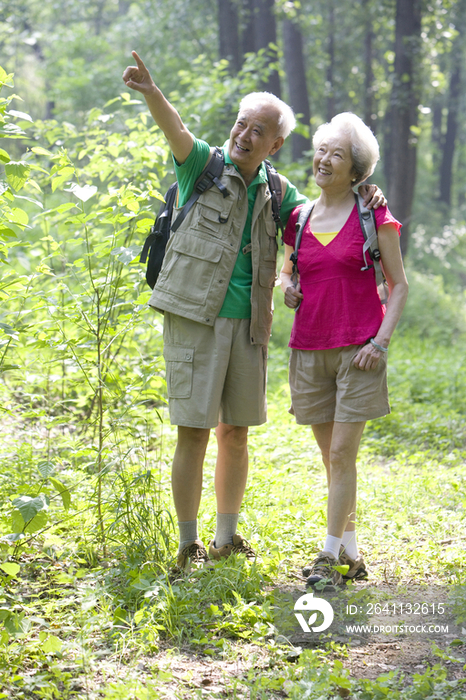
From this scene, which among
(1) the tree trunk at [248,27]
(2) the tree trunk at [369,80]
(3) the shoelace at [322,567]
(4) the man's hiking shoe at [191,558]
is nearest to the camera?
(3) the shoelace at [322,567]

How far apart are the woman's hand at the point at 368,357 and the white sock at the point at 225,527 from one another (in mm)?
1040

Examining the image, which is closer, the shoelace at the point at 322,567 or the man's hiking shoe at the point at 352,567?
the shoelace at the point at 322,567

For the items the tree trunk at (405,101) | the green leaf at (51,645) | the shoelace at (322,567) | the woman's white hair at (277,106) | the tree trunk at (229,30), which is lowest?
the green leaf at (51,645)

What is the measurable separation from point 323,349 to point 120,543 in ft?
4.68

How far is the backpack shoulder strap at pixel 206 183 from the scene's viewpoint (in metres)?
3.03

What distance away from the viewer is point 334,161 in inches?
120

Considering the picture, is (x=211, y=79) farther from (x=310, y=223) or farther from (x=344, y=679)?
(x=344, y=679)

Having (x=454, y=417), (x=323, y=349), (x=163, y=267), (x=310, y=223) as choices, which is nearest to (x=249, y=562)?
(x=323, y=349)

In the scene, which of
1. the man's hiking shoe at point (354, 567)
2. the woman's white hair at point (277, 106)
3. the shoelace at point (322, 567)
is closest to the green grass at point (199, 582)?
the man's hiking shoe at point (354, 567)

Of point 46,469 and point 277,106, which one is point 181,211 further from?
point 46,469

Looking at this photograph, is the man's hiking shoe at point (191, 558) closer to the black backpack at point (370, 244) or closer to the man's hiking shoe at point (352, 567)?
the man's hiking shoe at point (352, 567)

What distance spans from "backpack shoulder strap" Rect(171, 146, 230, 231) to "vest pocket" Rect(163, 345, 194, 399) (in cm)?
59

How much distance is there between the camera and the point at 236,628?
2.67 m

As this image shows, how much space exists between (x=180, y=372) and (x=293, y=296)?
2.25ft
